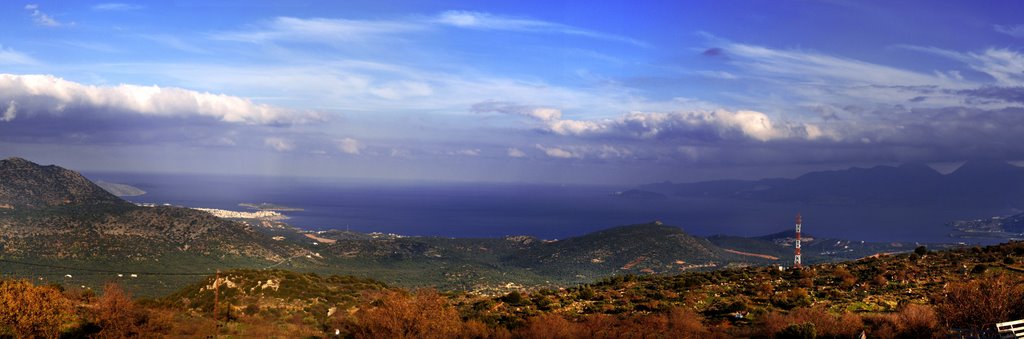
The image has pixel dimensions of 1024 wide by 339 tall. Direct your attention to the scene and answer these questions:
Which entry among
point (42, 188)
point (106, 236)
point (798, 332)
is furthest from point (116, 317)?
point (42, 188)

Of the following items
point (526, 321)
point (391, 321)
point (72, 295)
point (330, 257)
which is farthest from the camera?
point (330, 257)

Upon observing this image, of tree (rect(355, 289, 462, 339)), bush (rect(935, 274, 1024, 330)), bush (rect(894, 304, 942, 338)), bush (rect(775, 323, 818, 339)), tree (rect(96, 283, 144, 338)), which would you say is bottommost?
tree (rect(96, 283, 144, 338))

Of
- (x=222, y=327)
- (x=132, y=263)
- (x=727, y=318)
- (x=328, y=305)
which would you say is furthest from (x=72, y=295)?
(x=132, y=263)

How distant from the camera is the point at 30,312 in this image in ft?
84.8

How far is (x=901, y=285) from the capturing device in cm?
3291

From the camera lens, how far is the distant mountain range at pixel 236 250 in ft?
294

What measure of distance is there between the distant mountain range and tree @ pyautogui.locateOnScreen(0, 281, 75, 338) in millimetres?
45704

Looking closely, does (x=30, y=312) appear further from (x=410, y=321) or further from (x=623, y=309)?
(x=623, y=309)

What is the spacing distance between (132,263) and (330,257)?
4254 cm

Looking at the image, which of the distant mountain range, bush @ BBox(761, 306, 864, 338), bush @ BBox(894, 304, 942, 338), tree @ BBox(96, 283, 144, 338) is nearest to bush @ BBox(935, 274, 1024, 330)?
bush @ BBox(894, 304, 942, 338)

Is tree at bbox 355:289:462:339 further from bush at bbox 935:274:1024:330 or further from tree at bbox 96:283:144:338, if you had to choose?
bush at bbox 935:274:1024:330

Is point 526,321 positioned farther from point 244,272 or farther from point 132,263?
point 132,263

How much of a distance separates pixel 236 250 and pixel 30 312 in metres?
85.8

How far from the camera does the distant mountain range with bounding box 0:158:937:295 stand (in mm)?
89562
